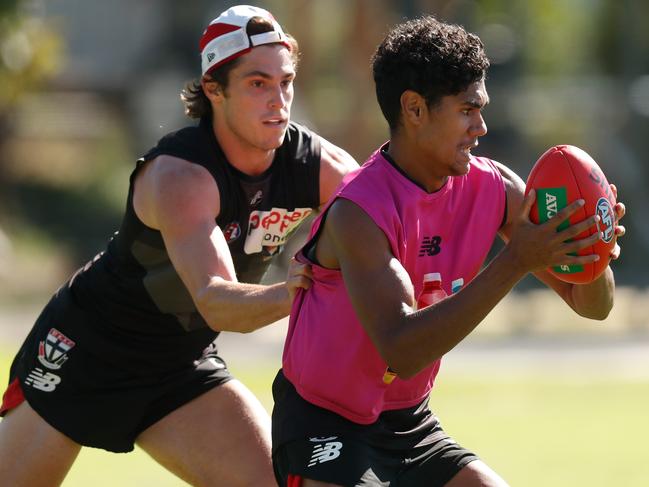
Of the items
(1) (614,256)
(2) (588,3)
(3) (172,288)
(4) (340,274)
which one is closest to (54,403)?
(3) (172,288)

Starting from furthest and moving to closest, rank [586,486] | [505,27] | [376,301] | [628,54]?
[505,27] → [628,54] → [586,486] → [376,301]

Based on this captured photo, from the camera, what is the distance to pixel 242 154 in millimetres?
5449

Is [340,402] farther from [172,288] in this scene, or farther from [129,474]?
[129,474]

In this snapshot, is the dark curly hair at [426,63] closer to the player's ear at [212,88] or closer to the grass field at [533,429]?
the player's ear at [212,88]

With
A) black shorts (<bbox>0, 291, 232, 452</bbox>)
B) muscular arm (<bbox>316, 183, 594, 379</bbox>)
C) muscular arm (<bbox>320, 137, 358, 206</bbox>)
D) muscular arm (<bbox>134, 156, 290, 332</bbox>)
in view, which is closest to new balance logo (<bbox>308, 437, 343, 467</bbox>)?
muscular arm (<bbox>316, 183, 594, 379</bbox>)

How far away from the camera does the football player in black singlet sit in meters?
5.41

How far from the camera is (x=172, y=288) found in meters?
5.59

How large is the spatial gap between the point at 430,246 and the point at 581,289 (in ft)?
1.95

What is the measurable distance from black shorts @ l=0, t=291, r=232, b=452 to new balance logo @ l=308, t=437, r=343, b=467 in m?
1.35

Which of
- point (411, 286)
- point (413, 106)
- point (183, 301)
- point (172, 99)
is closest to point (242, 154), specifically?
point (183, 301)

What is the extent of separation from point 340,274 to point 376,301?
0.31 meters

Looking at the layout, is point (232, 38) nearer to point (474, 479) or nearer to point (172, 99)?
point (474, 479)

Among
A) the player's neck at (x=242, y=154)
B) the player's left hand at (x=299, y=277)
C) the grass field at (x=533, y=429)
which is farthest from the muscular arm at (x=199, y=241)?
the grass field at (x=533, y=429)

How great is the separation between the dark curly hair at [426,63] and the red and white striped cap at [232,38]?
3.65 ft
